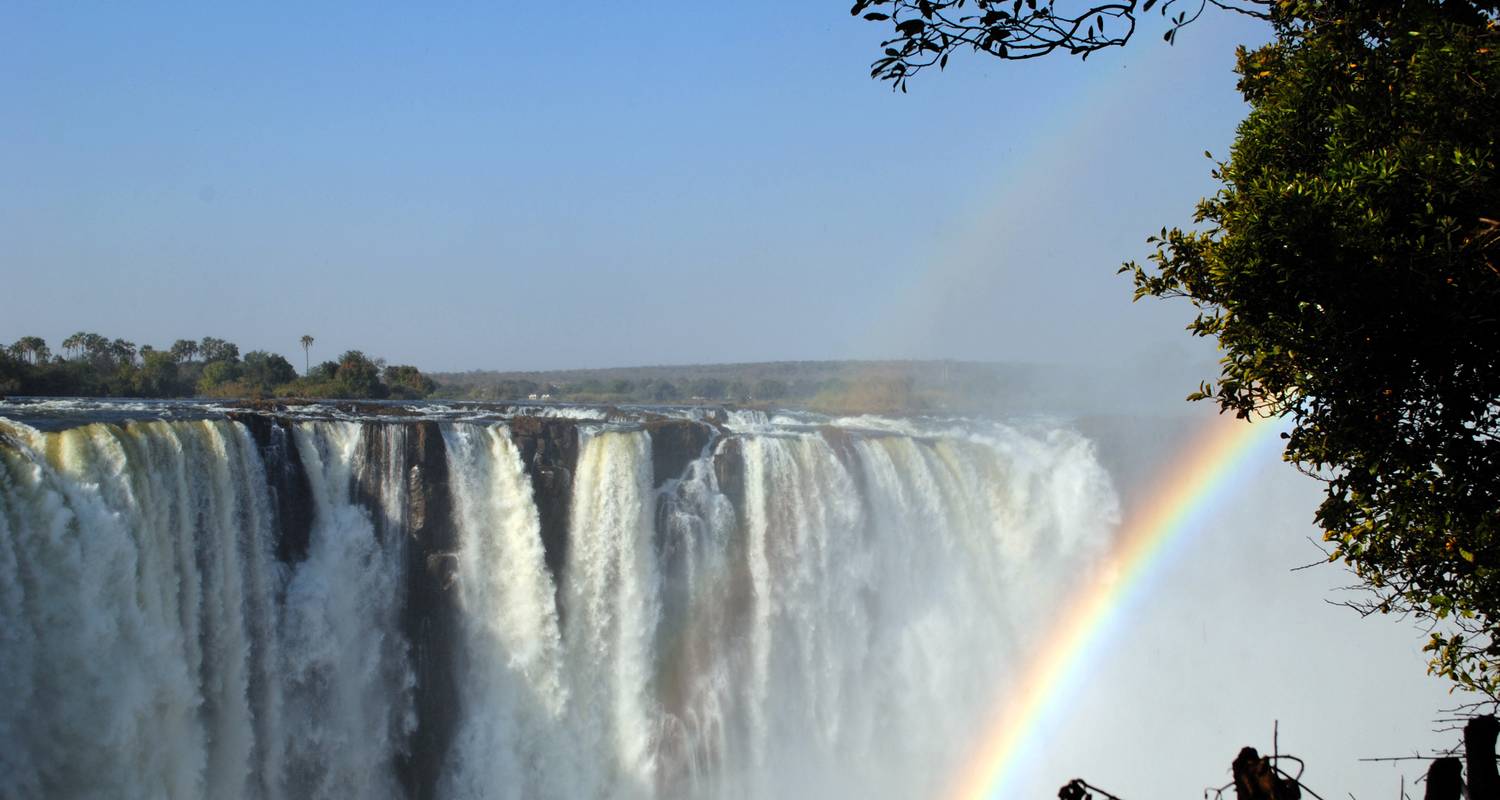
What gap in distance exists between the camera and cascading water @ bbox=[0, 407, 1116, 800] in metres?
12.5

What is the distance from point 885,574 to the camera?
20391 mm

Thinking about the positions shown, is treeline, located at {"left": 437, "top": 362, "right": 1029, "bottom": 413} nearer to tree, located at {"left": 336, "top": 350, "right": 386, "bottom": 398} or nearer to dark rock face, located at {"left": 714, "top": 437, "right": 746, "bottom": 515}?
tree, located at {"left": 336, "top": 350, "right": 386, "bottom": 398}

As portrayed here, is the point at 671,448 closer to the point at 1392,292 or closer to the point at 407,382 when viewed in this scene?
the point at 1392,292

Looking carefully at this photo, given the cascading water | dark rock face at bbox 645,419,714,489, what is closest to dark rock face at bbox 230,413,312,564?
the cascading water

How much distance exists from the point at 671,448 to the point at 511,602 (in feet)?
11.4

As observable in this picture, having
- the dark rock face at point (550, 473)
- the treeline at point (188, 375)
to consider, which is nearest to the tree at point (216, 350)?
the treeline at point (188, 375)

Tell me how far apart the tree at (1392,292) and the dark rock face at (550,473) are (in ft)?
43.1

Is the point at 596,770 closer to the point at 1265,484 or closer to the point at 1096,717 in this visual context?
the point at 1096,717

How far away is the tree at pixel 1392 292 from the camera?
13.9 feet

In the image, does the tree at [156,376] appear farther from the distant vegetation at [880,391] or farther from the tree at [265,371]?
the distant vegetation at [880,391]

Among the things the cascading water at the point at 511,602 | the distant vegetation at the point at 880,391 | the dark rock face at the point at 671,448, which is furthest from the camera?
the distant vegetation at the point at 880,391

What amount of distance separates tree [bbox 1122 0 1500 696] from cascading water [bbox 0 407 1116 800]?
11811 mm

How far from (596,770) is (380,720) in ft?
10.6

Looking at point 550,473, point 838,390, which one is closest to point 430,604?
point 550,473
